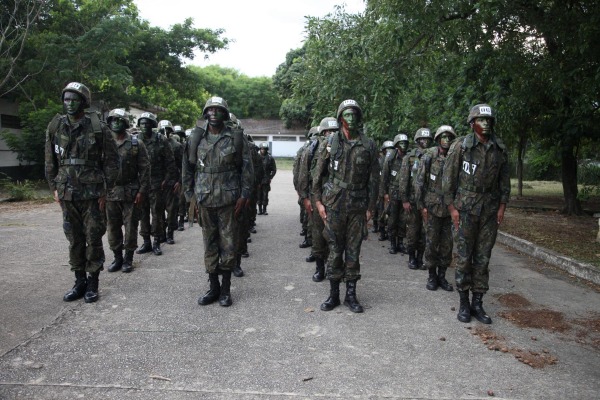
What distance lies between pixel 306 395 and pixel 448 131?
4.54 m

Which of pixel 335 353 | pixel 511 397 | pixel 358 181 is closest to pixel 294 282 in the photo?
pixel 358 181

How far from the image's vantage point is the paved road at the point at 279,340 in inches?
138

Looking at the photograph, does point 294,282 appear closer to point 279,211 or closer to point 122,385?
point 122,385

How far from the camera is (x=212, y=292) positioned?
543 cm

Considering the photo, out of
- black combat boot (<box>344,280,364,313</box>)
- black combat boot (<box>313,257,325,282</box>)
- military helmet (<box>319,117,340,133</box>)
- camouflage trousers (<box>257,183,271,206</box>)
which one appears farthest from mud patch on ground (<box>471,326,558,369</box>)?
camouflage trousers (<box>257,183,271,206</box>)

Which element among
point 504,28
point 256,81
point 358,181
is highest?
point 256,81

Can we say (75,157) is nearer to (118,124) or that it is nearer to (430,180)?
(118,124)

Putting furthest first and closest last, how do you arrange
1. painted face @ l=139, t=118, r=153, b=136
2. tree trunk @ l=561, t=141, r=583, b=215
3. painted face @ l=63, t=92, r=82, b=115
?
tree trunk @ l=561, t=141, r=583, b=215, painted face @ l=139, t=118, r=153, b=136, painted face @ l=63, t=92, r=82, b=115

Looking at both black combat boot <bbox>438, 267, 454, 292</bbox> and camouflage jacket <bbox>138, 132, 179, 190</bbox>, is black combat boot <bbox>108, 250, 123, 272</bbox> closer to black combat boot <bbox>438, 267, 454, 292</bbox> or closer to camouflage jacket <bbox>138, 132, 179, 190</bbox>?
camouflage jacket <bbox>138, 132, 179, 190</bbox>

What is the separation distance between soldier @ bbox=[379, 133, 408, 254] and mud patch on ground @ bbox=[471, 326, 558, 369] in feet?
13.1

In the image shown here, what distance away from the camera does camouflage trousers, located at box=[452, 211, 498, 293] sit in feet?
16.6

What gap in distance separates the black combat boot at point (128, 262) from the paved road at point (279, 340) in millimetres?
151

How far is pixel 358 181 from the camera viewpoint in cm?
526

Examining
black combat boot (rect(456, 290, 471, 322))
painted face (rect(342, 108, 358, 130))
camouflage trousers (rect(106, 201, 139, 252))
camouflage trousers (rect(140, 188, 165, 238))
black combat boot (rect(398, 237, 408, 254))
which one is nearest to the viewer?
black combat boot (rect(456, 290, 471, 322))
